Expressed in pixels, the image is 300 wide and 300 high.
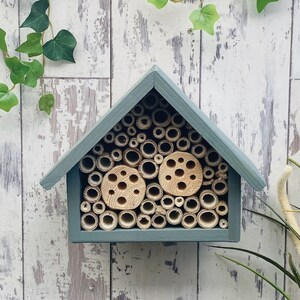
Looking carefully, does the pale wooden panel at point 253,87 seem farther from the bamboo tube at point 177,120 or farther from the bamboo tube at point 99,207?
the bamboo tube at point 99,207

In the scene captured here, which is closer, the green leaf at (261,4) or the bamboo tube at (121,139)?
the bamboo tube at (121,139)

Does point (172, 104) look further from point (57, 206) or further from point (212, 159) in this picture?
point (57, 206)

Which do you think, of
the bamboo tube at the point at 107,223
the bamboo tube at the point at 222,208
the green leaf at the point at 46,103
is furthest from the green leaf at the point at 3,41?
the bamboo tube at the point at 222,208

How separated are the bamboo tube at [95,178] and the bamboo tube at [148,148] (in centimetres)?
8

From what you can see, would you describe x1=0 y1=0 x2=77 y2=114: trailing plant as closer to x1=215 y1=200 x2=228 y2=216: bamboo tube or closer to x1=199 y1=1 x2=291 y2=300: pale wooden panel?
x1=199 y1=1 x2=291 y2=300: pale wooden panel

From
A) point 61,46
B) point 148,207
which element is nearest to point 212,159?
point 148,207

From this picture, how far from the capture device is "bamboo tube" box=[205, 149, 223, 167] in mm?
845

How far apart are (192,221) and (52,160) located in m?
0.32

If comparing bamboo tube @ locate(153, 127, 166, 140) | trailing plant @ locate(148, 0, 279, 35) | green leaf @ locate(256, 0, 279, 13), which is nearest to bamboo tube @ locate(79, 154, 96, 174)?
bamboo tube @ locate(153, 127, 166, 140)

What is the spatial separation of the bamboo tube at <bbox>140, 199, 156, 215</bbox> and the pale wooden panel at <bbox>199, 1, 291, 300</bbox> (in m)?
0.24

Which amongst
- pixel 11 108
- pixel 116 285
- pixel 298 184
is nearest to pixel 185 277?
pixel 116 285

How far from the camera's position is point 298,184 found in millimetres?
1020

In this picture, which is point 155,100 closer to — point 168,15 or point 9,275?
point 168,15

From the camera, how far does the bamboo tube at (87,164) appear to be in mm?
849
